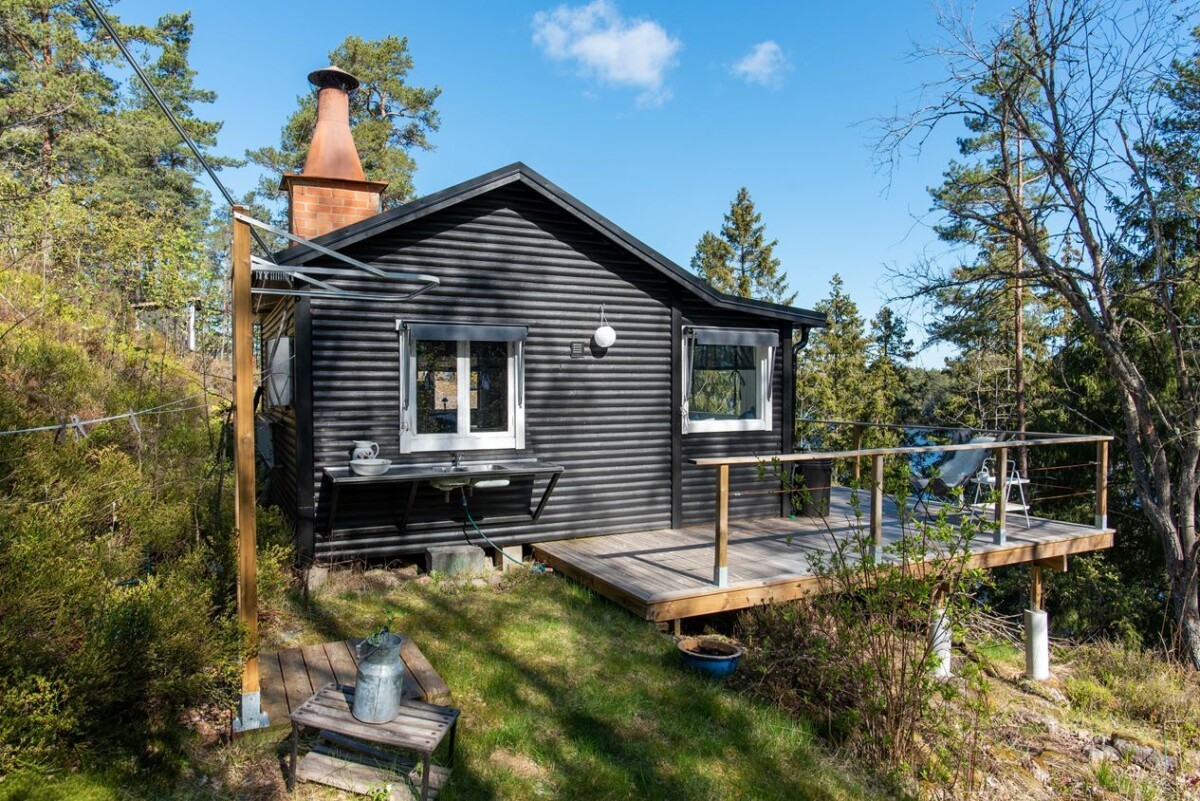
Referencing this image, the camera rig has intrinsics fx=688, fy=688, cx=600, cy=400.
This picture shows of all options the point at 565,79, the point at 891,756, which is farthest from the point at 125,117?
the point at 891,756

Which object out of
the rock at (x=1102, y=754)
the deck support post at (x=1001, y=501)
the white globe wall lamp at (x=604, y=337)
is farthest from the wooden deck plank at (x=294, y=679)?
the deck support post at (x=1001, y=501)

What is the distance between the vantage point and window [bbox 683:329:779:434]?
760 cm

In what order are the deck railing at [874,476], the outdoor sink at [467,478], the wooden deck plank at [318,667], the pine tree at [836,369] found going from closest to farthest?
the wooden deck plank at [318,667]
the deck railing at [874,476]
the outdoor sink at [467,478]
the pine tree at [836,369]

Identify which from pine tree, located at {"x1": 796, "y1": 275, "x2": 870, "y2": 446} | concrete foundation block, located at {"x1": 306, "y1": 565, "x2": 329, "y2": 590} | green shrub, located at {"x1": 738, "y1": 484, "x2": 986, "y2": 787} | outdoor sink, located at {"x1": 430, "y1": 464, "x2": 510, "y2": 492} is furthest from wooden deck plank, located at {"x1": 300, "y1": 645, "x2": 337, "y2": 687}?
pine tree, located at {"x1": 796, "y1": 275, "x2": 870, "y2": 446}

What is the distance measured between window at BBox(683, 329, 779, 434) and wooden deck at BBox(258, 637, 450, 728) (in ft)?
14.3

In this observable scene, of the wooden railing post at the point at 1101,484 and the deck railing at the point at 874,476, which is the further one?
the wooden railing post at the point at 1101,484

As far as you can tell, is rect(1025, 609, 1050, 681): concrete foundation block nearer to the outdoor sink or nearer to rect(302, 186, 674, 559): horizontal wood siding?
rect(302, 186, 674, 559): horizontal wood siding

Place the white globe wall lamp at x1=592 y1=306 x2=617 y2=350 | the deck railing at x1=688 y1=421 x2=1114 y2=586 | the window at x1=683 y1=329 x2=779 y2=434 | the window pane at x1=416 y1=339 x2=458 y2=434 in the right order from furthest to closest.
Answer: the window at x1=683 y1=329 x2=779 y2=434
the white globe wall lamp at x1=592 y1=306 x2=617 y2=350
the window pane at x1=416 y1=339 x2=458 y2=434
the deck railing at x1=688 y1=421 x2=1114 y2=586

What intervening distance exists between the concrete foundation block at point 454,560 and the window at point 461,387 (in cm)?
93

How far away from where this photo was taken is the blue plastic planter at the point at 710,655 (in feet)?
14.8

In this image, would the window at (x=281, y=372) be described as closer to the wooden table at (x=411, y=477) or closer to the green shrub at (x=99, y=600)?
the wooden table at (x=411, y=477)

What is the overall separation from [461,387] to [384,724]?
3.91 m

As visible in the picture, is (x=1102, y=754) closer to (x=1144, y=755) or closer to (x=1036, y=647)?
(x=1144, y=755)

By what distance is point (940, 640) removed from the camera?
4.15 meters
